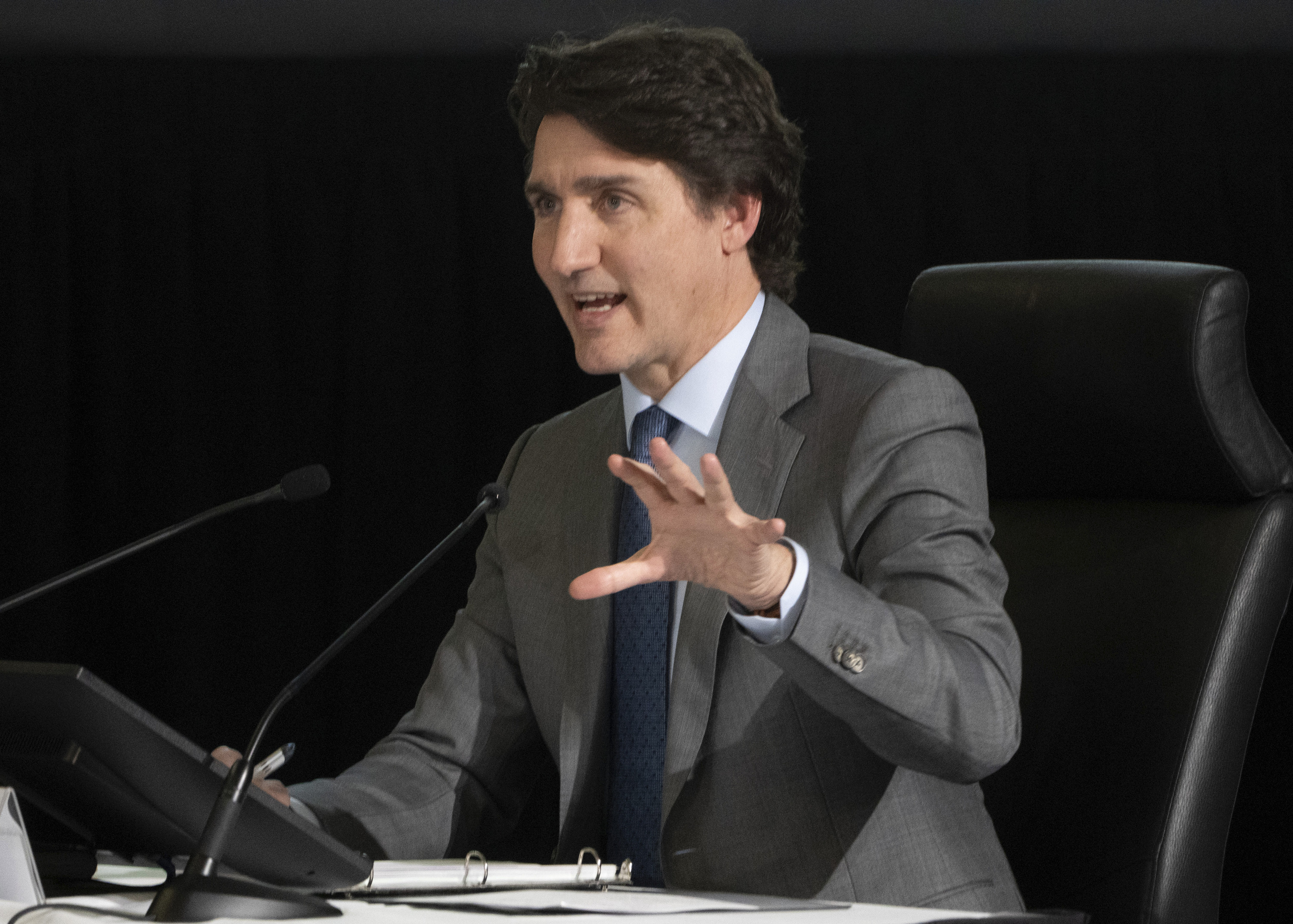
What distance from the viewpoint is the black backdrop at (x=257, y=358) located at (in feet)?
10.1

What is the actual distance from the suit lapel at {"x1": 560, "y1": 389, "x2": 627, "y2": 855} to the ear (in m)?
0.27

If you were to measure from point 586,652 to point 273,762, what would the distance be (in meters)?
0.54

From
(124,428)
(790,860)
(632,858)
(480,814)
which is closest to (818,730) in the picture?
(790,860)

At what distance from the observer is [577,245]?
148 cm

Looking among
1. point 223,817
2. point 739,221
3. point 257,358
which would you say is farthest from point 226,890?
point 257,358

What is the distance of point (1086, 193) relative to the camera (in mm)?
2902

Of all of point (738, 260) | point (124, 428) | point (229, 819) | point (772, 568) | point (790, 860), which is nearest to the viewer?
point (229, 819)

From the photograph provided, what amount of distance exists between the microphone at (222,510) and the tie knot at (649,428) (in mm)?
378

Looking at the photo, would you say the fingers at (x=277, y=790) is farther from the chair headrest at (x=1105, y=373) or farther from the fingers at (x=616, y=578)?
the chair headrest at (x=1105, y=373)

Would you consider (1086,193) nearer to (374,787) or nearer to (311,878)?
(374,787)

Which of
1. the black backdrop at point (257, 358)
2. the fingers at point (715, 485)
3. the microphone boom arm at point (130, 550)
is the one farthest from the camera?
the black backdrop at point (257, 358)

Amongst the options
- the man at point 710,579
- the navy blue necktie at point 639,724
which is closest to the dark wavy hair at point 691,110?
the man at point 710,579

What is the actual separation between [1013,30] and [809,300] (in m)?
0.71

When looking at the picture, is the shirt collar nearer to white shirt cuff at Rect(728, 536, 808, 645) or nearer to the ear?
the ear
